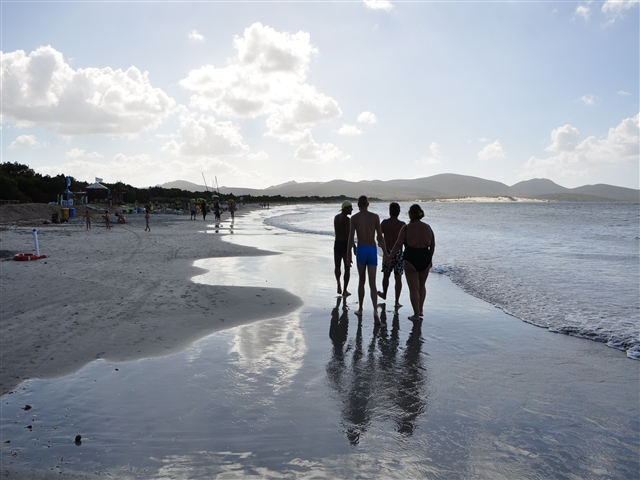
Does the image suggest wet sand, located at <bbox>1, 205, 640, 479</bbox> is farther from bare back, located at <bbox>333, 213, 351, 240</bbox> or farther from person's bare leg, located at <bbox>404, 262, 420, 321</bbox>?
bare back, located at <bbox>333, 213, 351, 240</bbox>

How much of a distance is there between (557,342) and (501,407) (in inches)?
116

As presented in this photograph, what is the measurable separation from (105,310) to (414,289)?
5.61m

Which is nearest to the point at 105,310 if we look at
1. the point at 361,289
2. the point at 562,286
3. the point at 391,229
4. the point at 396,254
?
the point at 361,289

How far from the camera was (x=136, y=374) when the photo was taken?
501cm

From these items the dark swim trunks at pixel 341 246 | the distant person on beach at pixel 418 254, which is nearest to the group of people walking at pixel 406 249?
the distant person on beach at pixel 418 254

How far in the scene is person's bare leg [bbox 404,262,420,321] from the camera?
25.1ft

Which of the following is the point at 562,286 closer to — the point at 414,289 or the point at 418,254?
the point at 418,254

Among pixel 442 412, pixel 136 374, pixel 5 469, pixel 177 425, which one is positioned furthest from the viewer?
pixel 136 374

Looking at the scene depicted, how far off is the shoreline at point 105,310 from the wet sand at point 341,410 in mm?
414

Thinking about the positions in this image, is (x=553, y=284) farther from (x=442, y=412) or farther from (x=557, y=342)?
(x=442, y=412)

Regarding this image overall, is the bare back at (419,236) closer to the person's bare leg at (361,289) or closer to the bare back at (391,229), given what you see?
the bare back at (391,229)

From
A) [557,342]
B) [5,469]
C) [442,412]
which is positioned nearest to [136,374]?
[5,469]

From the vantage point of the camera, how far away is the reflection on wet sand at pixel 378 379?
4020mm

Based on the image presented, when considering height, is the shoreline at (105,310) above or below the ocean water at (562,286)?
above
